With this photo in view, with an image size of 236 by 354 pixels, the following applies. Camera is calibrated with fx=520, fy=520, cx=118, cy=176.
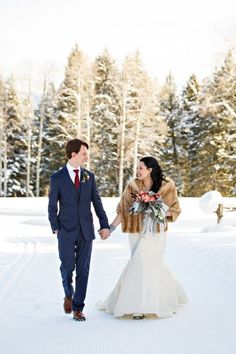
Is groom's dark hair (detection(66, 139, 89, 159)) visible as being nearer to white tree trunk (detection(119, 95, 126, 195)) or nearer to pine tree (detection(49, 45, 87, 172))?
white tree trunk (detection(119, 95, 126, 195))

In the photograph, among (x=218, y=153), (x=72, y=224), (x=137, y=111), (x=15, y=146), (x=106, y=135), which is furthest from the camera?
(x=15, y=146)

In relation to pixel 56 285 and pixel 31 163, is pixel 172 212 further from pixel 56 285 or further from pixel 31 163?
pixel 31 163

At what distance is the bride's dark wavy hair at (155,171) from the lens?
624 cm

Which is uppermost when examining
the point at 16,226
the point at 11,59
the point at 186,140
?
the point at 11,59

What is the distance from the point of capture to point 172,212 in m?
6.37

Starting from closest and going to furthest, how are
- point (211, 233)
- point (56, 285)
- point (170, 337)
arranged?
1. point (170, 337)
2. point (56, 285)
3. point (211, 233)

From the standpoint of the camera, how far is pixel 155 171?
247 inches

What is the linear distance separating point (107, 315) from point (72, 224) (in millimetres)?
1219

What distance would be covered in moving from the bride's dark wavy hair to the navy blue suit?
0.75m

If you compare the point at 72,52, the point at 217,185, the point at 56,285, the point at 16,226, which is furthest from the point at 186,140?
the point at 56,285

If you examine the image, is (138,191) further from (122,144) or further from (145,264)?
(122,144)

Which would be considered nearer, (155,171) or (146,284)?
(146,284)

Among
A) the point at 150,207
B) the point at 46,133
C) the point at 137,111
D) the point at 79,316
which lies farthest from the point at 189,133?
the point at 79,316

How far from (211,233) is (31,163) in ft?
→ 98.1
